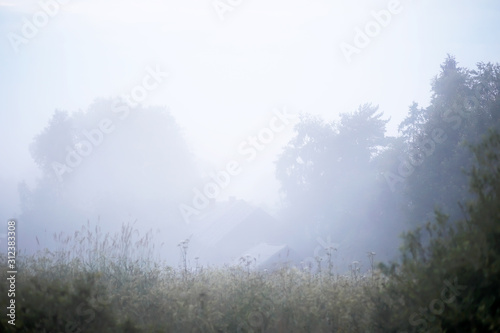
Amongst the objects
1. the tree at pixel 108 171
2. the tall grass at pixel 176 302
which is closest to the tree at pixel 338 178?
the tree at pixel 108 171

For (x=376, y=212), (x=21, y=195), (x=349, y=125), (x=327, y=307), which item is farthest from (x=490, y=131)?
(x=21, y=195)

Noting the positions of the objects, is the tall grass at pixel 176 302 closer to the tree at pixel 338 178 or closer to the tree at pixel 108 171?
the tree at pixel 338 178

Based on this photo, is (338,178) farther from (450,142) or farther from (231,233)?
(450,142)

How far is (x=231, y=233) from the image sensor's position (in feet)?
116

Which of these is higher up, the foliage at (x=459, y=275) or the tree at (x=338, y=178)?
the tree at (x=338, y=178)

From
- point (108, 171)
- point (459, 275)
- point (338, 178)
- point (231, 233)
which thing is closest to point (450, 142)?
point (338, 178)

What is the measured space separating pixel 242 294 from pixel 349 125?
3779 cm

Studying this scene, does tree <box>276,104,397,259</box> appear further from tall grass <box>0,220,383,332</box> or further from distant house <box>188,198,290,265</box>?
tall grass <box>0,220,383,332</box>

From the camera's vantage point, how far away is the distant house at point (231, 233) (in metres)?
34.6

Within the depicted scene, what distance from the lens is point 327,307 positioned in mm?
4832

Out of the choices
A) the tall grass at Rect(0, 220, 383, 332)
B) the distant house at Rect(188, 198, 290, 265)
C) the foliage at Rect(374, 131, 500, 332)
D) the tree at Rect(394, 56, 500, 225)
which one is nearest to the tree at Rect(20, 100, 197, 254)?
the distant house at Rect(188, 198, 290, 265)

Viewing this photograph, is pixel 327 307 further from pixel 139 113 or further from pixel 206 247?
pixel 139 113

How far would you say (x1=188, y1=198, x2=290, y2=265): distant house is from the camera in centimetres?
3456

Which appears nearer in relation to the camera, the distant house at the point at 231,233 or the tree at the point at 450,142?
the tree at the point at 450,142
